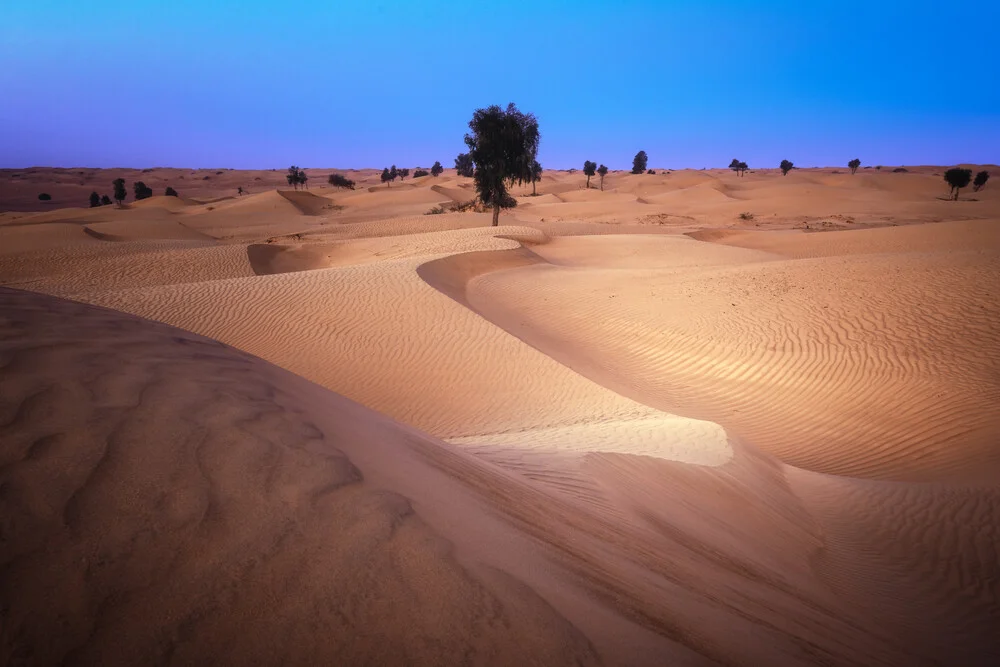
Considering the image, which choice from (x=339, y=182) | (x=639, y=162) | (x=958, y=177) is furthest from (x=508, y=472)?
(x=639, y=162)

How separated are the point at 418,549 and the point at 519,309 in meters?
12.4

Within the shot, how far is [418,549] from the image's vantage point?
169 cm

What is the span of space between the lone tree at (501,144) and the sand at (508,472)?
50.5 feet

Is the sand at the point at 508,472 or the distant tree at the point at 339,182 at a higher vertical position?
the distant tree at the point at 339,182

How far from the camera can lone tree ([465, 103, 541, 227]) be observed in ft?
84.6

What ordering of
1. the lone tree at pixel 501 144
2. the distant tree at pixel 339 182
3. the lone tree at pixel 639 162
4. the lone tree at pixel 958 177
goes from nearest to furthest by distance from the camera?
the lone tree at pixel 501 144 < the lone tree at pixel 958 177 < the distant tree at pixel 339 182 < the lone tree at pixel 639 162

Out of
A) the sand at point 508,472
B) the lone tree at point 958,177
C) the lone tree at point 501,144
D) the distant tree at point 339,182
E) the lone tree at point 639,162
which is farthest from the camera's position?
the lone tree at point 639,162

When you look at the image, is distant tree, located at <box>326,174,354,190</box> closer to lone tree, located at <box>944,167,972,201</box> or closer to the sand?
the sand

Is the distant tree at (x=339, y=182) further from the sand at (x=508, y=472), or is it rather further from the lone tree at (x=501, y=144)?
the sand at (x=508, y=472)

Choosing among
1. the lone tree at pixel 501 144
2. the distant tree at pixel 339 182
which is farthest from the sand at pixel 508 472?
the distant tree at pixel 339 182

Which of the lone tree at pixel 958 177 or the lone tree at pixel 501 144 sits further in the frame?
the lone tree at pixel 958 177

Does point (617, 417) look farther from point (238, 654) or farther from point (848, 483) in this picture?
point (238, 654)

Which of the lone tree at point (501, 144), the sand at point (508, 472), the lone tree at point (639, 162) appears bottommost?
the sand at point (508, 472)

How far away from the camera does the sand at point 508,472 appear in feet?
4.63
